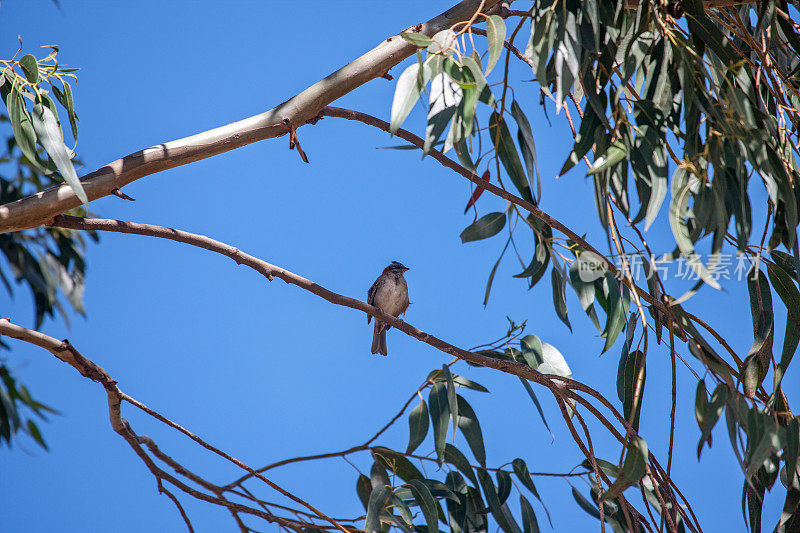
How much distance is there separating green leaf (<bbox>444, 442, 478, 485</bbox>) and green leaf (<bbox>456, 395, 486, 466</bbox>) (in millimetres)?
59

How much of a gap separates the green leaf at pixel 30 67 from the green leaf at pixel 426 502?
1.56 metres

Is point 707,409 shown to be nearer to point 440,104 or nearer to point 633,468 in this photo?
point 633,468

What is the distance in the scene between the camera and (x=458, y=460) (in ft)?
7.79

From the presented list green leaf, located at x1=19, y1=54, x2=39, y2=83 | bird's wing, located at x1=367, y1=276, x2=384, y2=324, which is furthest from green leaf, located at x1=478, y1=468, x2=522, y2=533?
bird's wing, located at x1=367, y1=276, x2=384, y2=324

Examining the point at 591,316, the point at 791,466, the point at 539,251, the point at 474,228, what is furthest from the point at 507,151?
the point at 791,466

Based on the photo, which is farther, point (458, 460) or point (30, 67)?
point (458, 460)

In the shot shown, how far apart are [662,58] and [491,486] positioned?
1.39m

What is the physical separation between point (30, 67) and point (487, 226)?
51.3 inches

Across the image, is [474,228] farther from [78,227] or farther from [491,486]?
[78,227]

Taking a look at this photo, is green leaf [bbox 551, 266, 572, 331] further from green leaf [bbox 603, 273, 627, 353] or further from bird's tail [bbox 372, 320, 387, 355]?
bird's tail [bbox 372, 320, 387, 355]

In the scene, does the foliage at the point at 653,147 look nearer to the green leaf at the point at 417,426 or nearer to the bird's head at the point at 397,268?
the green leaf at the point at 417,426

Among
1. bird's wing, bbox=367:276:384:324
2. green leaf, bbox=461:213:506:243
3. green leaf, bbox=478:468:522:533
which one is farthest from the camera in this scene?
bird's wing, bbox=367:276:384:324

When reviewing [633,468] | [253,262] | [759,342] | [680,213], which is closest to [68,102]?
[253,262]

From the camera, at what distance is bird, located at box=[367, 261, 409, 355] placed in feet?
14.8
